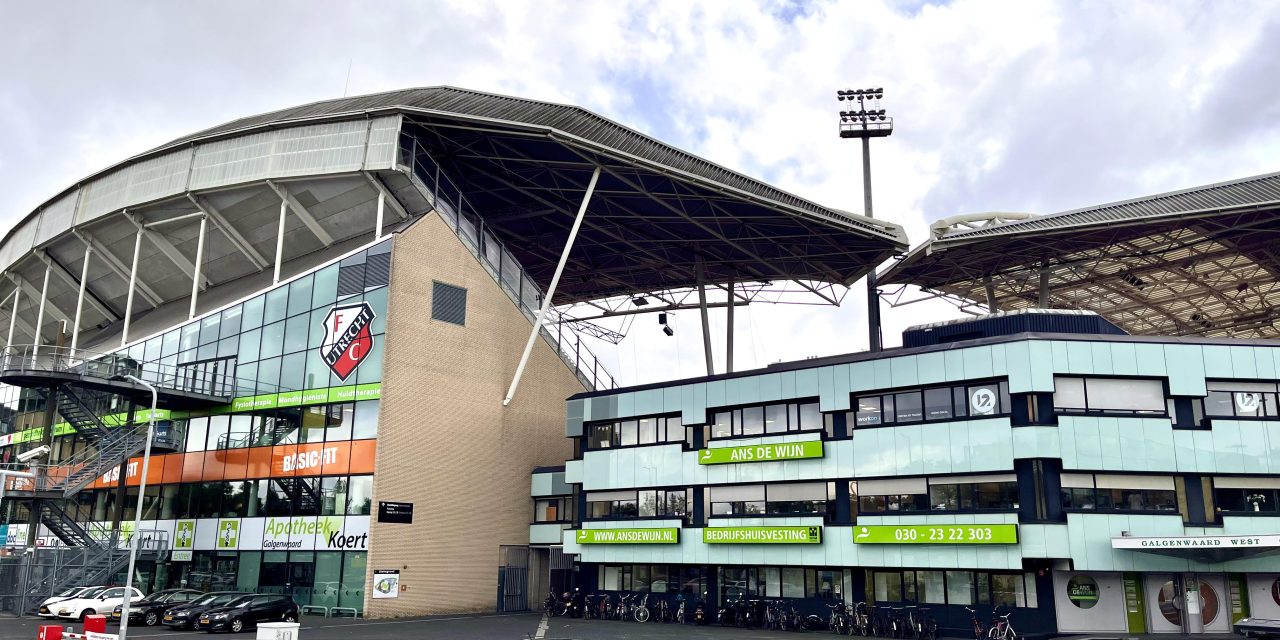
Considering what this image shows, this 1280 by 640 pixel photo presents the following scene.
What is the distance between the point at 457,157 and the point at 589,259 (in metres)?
16.4

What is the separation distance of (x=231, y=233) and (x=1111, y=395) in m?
45.7

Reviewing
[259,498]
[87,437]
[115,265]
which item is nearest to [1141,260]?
[259,498]

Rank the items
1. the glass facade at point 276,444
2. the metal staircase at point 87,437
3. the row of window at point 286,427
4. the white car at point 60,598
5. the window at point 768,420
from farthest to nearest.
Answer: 1. the row of window at point 286,427
2. the glass facade at point 276,444
3. the metal staircase at point 87,437
4. the window at point 768,420
5. the white car at point 60,598

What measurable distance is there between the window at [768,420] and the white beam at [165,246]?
32.9 meters

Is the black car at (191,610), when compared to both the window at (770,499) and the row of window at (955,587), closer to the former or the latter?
the window at (770,499)

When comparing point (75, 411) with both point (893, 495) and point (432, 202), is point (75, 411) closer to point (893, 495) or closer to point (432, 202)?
point (432, 202)

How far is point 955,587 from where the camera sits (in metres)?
37.0

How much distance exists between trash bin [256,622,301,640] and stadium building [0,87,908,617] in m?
19.3

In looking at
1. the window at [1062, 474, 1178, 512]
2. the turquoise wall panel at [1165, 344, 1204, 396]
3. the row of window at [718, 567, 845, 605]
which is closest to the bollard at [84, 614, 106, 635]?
the row of window at [718, 567, 845, 605]

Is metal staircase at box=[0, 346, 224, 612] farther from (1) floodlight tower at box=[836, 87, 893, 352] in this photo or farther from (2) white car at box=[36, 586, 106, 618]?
(1) floodlight tower at box=[836, 87, 893, 352]

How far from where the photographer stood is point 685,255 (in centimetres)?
6359

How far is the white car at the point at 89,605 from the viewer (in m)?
38.5

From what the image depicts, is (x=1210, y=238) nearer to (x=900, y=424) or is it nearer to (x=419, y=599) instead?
(x=900, y=424)

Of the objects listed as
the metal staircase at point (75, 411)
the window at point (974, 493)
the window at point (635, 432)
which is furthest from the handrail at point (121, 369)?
the window at point (974, 493)
